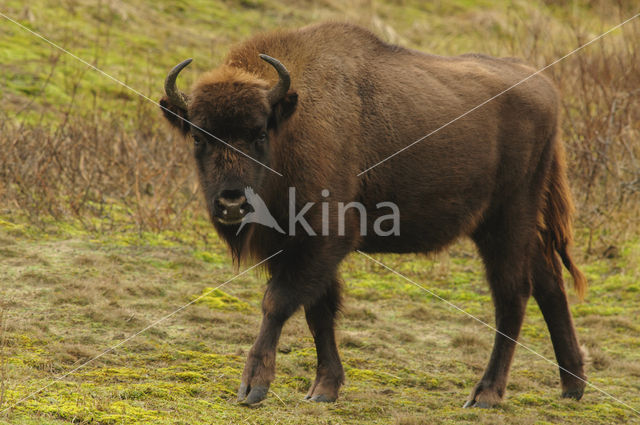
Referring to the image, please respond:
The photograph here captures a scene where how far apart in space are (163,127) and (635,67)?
6305mm

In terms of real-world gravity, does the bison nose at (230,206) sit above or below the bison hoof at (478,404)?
above

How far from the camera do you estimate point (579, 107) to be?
35.5ft

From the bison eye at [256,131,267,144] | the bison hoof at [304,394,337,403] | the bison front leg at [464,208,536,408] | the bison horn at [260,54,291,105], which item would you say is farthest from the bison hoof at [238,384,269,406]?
the bison front leg at [464,208,536,408]

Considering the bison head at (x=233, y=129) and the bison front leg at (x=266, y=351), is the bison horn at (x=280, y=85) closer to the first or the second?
the bison head at (x=233, y=129)

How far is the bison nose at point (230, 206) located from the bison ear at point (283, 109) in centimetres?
56

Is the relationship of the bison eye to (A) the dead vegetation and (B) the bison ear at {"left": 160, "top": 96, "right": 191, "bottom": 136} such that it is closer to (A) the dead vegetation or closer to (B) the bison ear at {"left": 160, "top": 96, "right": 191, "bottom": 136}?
(B) the bison ear at {"left": 160, "top": 96, "right": 191, "bottom": 136}

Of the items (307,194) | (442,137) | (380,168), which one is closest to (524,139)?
(442,137)

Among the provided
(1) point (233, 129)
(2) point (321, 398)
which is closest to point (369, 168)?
(1) point (233, 129)

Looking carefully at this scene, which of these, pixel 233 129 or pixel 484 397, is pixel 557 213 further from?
pixel 233 129

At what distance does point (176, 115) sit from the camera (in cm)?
507

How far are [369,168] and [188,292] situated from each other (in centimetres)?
245

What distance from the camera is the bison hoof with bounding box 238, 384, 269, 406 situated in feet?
15.4

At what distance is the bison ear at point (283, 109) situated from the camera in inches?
192

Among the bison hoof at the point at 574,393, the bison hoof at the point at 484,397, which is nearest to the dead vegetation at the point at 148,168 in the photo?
the bison hoof at the point at 574,393
